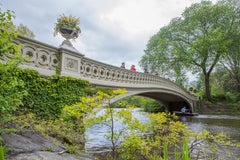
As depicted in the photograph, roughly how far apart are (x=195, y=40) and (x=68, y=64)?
70.1 feet

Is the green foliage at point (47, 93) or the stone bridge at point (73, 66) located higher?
the stone bridge at point (73, 66)

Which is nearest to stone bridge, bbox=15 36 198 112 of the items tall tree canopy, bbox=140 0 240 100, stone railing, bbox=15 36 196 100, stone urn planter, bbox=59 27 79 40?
stone railing, bbox=15 36 196 100

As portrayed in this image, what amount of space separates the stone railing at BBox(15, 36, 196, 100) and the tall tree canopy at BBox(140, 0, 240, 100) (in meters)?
Result: 14.5

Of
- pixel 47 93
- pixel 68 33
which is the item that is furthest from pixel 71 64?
pixel 47 93

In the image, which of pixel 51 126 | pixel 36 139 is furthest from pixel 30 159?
pixel 51 126

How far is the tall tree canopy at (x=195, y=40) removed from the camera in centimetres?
2128

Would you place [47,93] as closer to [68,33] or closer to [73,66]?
[73,66]

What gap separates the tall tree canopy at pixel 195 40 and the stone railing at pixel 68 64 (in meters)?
14.5

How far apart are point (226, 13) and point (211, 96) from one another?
39.1 ft

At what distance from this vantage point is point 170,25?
24750 millimetres

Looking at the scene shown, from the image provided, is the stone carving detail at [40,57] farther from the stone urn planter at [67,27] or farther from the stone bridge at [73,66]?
the stone urn planter at [67,27]

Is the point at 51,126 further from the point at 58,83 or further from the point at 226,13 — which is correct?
the point at 226,13

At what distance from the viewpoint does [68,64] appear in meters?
6.28

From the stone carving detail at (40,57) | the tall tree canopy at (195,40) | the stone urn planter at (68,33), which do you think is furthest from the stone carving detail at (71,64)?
the tall tree canopy at (195,40)
